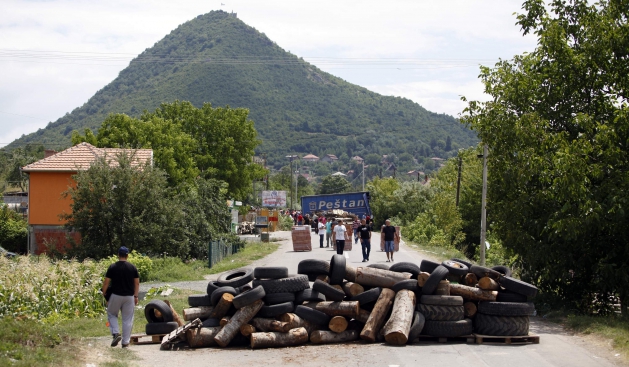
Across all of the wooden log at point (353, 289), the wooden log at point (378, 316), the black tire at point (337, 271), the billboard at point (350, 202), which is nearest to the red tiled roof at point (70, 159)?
the black tire at point (337, 271)

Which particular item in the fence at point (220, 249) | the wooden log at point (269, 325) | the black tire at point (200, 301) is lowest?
the fence at point (220, 249)

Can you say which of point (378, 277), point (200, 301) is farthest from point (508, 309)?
point (200, 301)

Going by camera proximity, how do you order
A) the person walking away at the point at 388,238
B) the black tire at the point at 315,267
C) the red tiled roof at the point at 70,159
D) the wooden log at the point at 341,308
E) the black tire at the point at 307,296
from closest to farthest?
1. the wooden log at the point at 341,308
2. the black tire at the point at 307,296
3. the black tire at the point at 315,267
4. the person walking away at the point at 388,238
5. the red tiled roof at the point at 70,159

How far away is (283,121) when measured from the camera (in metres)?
196

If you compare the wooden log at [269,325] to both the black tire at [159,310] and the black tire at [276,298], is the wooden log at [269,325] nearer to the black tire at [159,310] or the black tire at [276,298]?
the black tire at [276,298]

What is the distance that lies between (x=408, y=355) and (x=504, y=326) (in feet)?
7.15

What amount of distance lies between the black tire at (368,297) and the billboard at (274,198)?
66.7 m

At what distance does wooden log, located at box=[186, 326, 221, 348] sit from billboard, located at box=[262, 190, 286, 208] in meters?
66.8

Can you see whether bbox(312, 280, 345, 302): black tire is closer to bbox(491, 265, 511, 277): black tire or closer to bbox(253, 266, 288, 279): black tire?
bbox(253, 266, 288, 279): black tire

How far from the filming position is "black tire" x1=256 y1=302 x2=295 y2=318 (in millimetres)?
12656

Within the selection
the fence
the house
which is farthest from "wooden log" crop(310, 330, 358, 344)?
the house

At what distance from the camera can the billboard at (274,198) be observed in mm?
79625

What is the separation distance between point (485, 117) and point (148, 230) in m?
14.2

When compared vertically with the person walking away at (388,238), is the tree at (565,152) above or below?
above
